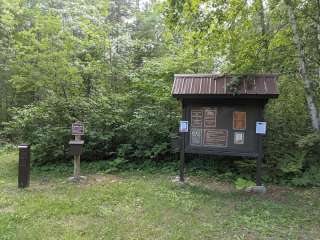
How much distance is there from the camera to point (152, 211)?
184 inches

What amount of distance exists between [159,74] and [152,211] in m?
5.18

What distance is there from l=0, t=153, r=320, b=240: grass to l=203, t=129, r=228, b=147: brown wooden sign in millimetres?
845

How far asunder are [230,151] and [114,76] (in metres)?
5.45

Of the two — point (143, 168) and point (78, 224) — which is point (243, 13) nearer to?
point (143, 168)

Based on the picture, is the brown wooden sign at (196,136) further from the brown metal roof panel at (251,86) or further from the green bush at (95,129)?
the green bush at (95,129)

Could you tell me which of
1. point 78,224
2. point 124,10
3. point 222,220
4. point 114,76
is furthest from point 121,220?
point 124,10

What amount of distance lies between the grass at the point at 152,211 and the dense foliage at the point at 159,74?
4.36 feet

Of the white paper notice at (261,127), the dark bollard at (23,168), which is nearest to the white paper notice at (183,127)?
the white paper notice at (261,127)

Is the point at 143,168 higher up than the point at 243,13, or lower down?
lower down

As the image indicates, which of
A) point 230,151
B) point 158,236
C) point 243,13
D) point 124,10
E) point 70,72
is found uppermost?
point 124,10

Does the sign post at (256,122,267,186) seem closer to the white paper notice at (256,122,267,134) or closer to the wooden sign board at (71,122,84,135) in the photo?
the white paper notice at (256,122,267,134)

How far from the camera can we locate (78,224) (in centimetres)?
412

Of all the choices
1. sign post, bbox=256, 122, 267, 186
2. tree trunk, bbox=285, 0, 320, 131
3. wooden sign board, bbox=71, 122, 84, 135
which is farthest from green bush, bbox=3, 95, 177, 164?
tree trunk, bbox=285, 0, 320, 131

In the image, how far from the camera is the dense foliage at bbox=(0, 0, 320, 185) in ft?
21.4
